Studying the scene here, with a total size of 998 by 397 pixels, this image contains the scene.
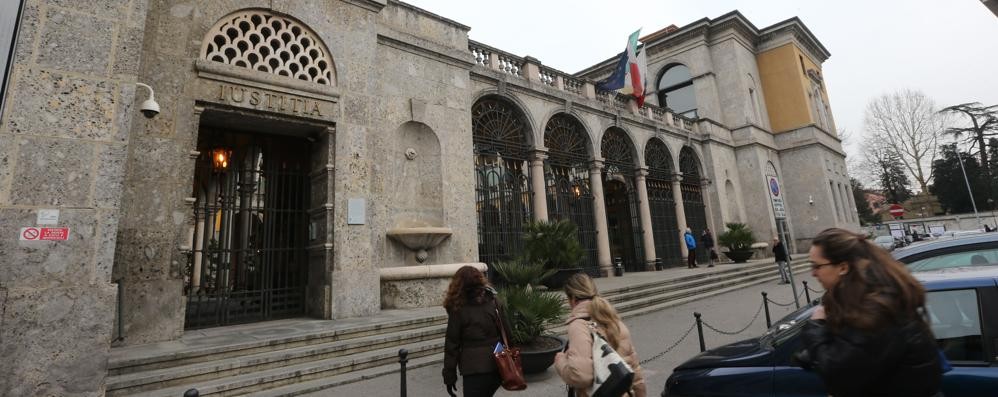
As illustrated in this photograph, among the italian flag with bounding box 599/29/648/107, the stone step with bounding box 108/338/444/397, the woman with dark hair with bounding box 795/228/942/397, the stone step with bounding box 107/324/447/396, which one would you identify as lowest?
the stone step with bounding box 108/338/444/397

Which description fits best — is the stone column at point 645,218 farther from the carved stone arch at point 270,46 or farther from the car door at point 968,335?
the car door at point 968,335

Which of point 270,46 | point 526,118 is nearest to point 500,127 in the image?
point 526,118

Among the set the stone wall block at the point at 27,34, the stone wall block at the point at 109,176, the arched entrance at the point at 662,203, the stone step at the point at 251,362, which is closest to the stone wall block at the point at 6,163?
the stone wall block at the point at 109,176

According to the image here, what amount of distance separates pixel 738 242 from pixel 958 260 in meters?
15.9

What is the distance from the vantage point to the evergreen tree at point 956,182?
121ft

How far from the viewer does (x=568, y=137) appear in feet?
52.6

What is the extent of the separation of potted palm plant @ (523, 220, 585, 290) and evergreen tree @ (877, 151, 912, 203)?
4964 cm

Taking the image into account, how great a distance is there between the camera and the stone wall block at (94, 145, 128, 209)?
17.0 ft

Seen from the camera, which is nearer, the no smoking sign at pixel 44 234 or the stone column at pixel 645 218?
the no smoking sign at pixel 44 234

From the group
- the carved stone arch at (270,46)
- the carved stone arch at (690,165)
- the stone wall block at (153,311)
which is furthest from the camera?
the carved stone arch at (690,165)

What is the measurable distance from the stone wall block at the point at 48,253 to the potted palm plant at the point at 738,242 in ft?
66.9

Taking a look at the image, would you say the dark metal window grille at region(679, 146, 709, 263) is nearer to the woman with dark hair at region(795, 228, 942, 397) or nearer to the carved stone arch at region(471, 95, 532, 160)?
the carved stone arch at region(471, 95, 532, 160)

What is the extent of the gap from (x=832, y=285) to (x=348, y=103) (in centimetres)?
833

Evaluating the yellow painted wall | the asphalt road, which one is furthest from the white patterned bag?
the yellow painted wall
